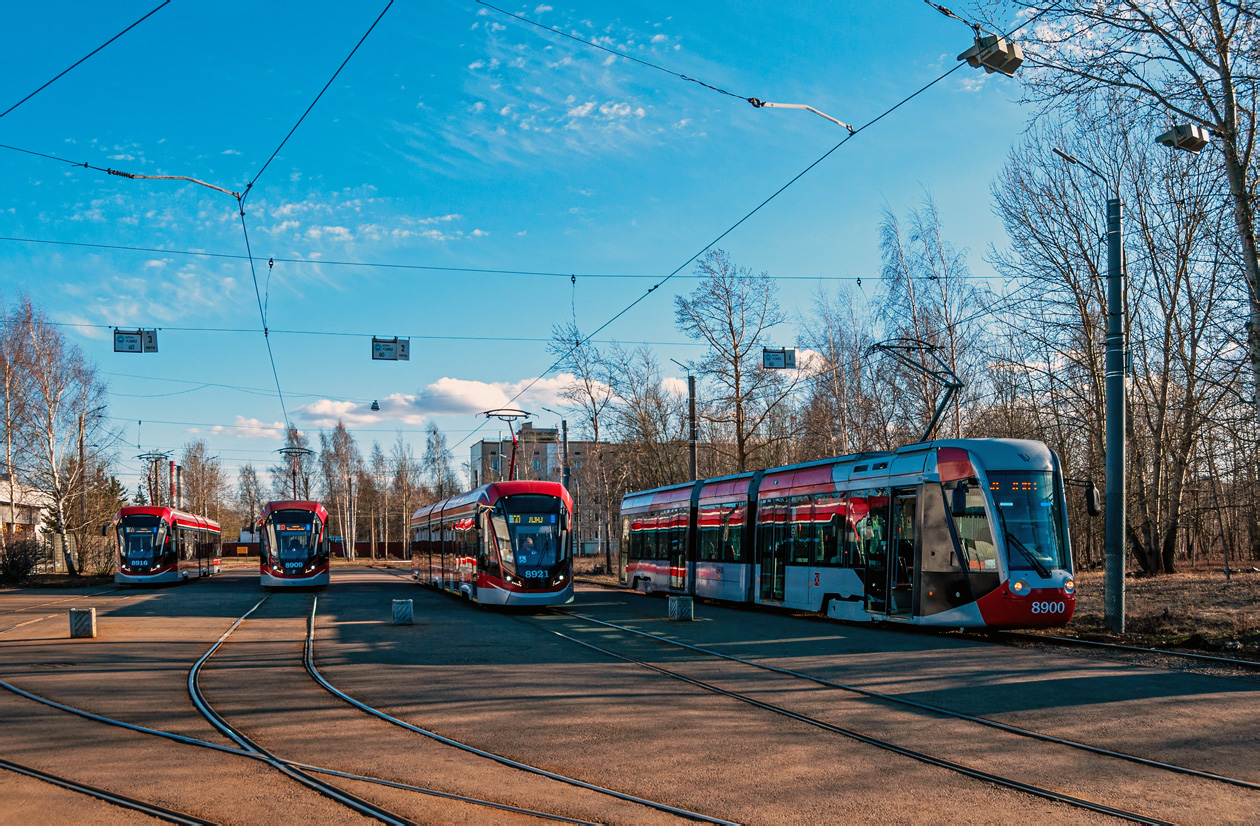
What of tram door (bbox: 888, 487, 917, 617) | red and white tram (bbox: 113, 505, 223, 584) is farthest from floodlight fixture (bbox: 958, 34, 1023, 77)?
red and white tram (bbox: 113, 505, 223, 584)

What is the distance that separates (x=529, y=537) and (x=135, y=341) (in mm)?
13224

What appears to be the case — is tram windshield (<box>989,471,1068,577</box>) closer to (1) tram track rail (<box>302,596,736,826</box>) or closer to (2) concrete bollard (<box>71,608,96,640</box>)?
(1) tram track rail (<box>302,596,736,826</box>)

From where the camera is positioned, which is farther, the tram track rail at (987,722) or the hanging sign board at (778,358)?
the hanging sign board at (778,358)

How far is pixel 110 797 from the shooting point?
6.65 metres

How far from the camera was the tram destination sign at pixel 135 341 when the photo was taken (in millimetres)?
25922

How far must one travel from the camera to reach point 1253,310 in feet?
47.4

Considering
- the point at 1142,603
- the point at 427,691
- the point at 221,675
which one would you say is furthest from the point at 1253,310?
the point at 221,675

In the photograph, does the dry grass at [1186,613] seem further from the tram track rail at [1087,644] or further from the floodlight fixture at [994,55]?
the floodlight fixture at [994,55]

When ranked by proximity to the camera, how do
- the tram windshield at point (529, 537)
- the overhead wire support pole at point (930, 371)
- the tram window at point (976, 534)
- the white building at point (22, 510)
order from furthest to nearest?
the white building at point (22, 510) < the tram windshield at point (529, 537) < the overhead wire support pole at point (930, 371) < the tram window at point (976, 534)

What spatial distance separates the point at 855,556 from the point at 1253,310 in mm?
7941

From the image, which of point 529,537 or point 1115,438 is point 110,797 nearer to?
point 1115,438

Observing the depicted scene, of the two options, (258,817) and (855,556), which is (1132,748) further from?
(855,556)

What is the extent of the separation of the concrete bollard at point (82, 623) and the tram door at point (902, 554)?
14871mm

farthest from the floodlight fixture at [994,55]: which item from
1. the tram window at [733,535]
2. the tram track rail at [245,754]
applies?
the tram window at [733,535]
